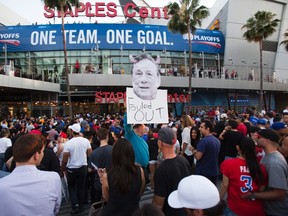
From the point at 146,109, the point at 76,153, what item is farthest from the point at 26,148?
the point at 76,153

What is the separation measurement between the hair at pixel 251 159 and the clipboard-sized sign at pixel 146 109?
193cm

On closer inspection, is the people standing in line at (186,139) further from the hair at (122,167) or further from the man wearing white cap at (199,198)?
the man wearing white cap at (199,198)

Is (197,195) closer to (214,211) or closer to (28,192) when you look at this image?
(214,211)

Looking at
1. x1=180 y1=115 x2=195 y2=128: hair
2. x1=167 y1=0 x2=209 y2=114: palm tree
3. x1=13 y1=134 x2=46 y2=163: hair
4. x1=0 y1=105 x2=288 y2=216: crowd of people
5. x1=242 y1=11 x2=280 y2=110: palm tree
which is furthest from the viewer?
x1=242 y1=11 x2=280 y2=110: palm tree

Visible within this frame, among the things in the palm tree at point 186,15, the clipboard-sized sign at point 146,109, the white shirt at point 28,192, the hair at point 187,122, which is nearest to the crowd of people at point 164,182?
the white shirt at point 28,192

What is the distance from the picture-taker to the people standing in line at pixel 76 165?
20.3 ft

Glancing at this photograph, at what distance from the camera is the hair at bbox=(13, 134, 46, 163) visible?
2.66 metres

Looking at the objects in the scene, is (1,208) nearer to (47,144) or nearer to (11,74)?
(47,144)

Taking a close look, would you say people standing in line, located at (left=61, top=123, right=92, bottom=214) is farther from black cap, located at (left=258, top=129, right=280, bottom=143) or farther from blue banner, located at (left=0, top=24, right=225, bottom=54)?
blue banner, located at (left=0, top=24, right=225, bottom=54)

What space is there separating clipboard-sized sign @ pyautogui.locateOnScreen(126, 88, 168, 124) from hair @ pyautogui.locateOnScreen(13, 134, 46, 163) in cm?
222

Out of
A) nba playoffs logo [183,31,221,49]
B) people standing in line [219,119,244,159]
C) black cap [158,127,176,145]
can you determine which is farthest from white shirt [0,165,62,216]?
nba playoffs logo [183,31,221,49]

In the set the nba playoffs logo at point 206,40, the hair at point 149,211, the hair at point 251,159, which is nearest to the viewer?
the hair at point 149,211

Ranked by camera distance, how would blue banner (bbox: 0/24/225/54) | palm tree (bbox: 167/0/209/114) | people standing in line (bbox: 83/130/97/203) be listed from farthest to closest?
blue banner (bbox: 0/24/225/54) < palm tree (bbox: 167/0/209/114) < people standing in line (bbox: 83/130/97/203)

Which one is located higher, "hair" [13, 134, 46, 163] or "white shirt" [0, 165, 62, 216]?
"hair" [13, 134, 46, 163]
